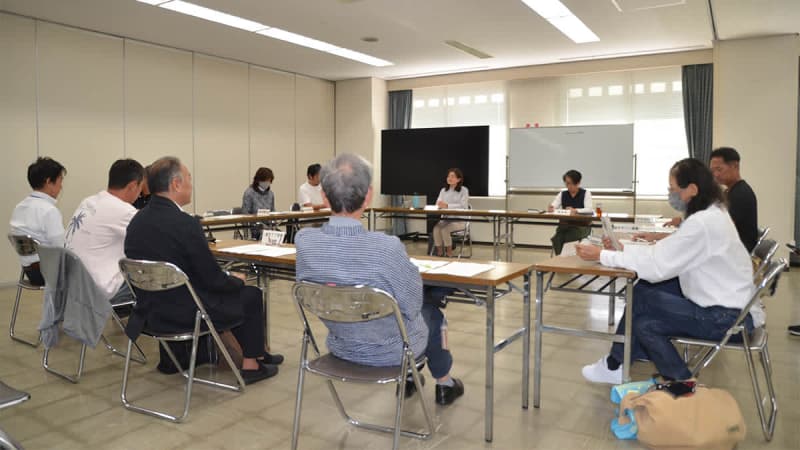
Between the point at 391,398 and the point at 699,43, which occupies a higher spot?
the point at 699,43

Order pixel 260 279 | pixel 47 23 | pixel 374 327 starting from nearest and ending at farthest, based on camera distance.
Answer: pixel 374 327
pixel 260 279
pixel 47 23

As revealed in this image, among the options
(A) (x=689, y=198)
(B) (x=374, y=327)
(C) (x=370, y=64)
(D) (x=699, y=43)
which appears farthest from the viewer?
(C) (x=370, y=64)

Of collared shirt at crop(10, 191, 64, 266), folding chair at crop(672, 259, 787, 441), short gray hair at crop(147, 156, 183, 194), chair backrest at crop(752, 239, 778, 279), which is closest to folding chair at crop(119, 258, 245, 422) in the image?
short gray hair at crop(147, 156, 183, 194)

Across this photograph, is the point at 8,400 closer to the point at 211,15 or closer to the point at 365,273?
the point at 365,273

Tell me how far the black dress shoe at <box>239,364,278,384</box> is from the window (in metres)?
6.58

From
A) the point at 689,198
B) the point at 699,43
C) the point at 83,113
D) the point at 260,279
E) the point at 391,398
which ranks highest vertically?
the point at 699,43

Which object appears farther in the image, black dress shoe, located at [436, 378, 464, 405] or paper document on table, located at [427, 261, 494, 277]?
black dress shoe, located at [436, 378, 464, 405]

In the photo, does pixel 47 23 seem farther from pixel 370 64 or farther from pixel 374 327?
pixel 374 327

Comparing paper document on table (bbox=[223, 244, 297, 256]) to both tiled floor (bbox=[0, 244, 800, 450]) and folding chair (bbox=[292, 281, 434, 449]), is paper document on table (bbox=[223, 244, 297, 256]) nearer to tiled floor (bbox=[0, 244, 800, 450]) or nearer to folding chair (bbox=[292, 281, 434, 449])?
tiled floor (bbox=[0, 244, 800, 450])

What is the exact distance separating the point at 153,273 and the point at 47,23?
4.97 m

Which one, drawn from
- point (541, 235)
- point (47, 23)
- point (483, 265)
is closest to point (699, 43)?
point (541, 235)

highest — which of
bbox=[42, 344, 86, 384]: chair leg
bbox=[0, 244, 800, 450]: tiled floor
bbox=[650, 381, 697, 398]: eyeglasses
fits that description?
bbox=[650, 381, 697, 398]: eyeglasses

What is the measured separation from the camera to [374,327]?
1976mm

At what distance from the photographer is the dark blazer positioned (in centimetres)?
259
